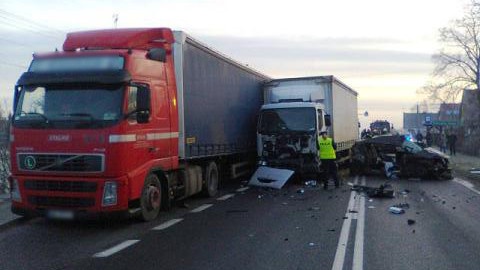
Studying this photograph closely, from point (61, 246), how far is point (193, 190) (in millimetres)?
4828

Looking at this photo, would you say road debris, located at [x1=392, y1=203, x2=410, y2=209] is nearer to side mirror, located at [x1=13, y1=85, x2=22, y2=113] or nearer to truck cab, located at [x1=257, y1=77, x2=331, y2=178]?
truck cab, located at [x1=257, y1=77, x2=331, y2=178]

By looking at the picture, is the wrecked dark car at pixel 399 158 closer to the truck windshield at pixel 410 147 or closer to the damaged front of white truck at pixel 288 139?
the truck windshield at pixel 410 147

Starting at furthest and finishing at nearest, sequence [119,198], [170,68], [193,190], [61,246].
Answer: [193,190]
[170,68]
[119,198]
[61,246]

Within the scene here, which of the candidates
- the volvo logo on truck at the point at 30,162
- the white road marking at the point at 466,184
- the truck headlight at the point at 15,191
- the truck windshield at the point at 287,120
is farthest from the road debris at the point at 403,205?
the truck headlight at the point at 15,191

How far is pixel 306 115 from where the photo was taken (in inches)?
709

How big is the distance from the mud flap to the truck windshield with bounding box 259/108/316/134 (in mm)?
1328

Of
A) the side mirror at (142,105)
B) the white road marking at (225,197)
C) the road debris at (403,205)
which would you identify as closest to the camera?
the side mirror at (142,105)

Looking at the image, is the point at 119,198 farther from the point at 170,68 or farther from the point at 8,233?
the point at 170,68

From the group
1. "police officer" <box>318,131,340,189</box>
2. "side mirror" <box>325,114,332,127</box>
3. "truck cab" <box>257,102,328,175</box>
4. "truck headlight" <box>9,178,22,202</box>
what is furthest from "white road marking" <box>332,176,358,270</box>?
"side mirror" <box>325,114,332,127</box>

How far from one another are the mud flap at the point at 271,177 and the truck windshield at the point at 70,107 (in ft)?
27.1

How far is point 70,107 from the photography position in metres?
9.68

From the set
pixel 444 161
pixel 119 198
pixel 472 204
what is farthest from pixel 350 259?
pixel 444 161

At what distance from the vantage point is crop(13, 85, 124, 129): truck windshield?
9516mm

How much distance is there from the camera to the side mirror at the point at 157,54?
1078 centimetres
